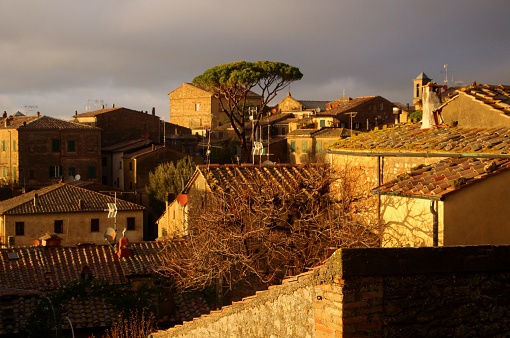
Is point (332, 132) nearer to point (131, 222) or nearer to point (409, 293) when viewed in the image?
point (131, 222)

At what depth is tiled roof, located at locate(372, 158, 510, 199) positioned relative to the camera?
10.5 meters

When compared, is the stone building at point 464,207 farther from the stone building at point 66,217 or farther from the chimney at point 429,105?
the stone building at point 66,217

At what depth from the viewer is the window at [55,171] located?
170 ft

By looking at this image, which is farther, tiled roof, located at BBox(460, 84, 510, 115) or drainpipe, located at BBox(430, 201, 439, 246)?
tiled roof, located at BBox(460, 84, 510, 115)

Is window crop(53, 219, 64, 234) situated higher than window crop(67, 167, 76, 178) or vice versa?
window crop(67, 167, 76, 178)

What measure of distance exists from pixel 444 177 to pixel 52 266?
451 inches

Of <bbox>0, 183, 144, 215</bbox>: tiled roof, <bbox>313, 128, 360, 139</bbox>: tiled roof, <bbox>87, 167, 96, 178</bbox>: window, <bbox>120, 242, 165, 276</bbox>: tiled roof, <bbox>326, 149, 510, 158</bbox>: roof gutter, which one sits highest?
<bbox>313, 128, 360, 139</bbox>: tiled roof

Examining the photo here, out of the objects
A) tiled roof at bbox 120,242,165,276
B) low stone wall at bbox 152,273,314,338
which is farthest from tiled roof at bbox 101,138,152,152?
low stone wall at bbox 152,273,314,338

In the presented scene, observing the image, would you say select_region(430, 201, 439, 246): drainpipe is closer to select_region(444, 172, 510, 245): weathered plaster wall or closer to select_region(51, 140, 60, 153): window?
select_region(444, 172, 510, 245): weathered plaster wall

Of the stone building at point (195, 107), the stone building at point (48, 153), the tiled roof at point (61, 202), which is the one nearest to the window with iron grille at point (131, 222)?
the tiled roof at point (61, 202)

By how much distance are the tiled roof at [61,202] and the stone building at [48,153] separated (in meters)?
13.5

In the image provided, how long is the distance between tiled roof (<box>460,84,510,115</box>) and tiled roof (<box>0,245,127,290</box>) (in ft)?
30.6

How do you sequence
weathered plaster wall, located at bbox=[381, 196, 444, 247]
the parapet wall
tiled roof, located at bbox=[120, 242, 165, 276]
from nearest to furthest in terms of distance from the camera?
the parapet wall → weathered plaster wall, located at bbox=[381, 196, 444, 247] → tiled roof, located at bbox=[120, 242, 165, 276]

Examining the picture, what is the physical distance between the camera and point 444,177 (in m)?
11.3
